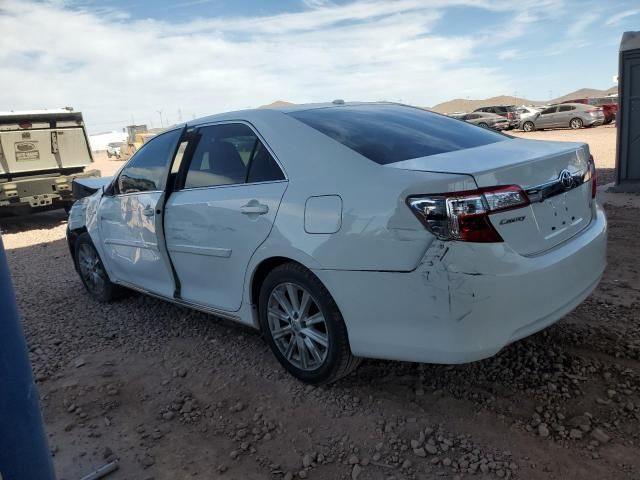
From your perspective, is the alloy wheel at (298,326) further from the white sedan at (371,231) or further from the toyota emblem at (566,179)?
the toyota emblem at (566,179)

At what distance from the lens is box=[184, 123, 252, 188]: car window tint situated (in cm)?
338

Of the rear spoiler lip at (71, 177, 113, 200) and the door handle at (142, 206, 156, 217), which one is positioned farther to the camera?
the rear spoiler lip at (71, 177, 113, 200)

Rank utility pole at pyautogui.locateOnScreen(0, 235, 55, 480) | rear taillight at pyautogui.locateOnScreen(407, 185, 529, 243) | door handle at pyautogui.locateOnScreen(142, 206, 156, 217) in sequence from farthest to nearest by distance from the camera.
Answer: door handle at pyautogui.locateOnScreen(142, 206, 156, 217) → rear taillight at pyautogui.locateOnScreen(407, 185, 529, 243) → utility pole at pyautogui.locateOnScreen(0, 235, 55, 480)

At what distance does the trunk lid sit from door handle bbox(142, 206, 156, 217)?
82.5 inches

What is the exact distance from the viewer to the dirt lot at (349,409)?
249cm

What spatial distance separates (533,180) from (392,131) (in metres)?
0.91

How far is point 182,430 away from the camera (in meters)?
2.93

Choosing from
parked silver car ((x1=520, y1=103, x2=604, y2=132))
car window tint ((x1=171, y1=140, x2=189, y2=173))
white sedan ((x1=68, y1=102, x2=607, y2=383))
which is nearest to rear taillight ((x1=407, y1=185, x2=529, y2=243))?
white sedan ((x1=68, y1=102, x2=607, y2=383))

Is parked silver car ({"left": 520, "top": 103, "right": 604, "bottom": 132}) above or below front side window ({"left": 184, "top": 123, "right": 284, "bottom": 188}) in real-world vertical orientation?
below

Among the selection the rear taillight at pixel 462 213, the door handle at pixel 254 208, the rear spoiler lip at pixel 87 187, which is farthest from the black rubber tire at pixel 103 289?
the rear taillight at pixel 462 213

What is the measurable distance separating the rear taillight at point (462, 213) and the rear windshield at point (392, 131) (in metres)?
0.43

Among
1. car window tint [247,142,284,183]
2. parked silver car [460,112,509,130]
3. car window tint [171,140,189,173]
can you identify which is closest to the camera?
car window tint [247,142,284,183]

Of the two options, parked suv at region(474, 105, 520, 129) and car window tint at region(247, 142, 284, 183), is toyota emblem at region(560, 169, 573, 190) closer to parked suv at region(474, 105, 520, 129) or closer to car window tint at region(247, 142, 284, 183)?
car window tint at region(247, 142, 284, 183)

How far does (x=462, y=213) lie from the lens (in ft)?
7.63
